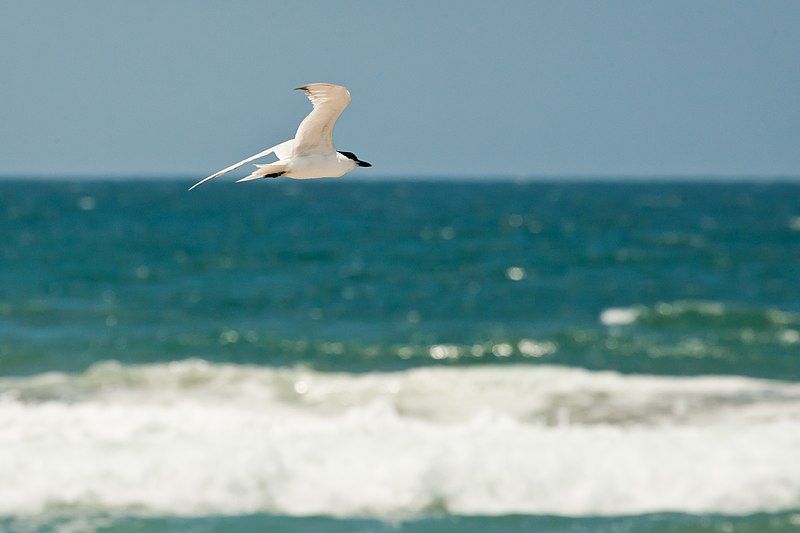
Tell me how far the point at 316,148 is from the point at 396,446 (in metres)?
7.28

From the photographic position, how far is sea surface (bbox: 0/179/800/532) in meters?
13.1

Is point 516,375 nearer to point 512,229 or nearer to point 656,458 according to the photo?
point 656,458

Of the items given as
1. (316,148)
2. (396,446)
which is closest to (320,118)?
(316,148)

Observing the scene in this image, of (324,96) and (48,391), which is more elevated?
(324,96)

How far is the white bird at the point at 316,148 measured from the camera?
754 cm

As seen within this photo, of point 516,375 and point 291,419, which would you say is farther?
point 516,375

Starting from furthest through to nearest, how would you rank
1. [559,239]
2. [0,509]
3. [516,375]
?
[559,239] → [516,375] → [0,509]

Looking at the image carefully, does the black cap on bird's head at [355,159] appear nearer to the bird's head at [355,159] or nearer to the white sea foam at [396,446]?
the bird's head at [355,159]

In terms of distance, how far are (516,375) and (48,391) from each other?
7.65 metres

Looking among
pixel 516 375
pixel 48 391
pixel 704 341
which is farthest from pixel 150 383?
pixel 704 341

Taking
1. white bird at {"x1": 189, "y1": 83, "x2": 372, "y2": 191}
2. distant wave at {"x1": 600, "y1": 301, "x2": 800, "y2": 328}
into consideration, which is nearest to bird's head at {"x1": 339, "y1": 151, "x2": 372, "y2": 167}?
white bird at {"x1": 189, "y1": 83, "x2": 372, "y2": 191}

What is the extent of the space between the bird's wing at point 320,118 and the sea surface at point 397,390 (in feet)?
18.2

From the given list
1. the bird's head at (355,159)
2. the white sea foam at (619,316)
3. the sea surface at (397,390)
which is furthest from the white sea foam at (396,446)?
the white sea foam at (619,316)

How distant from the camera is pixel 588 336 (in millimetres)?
23953
